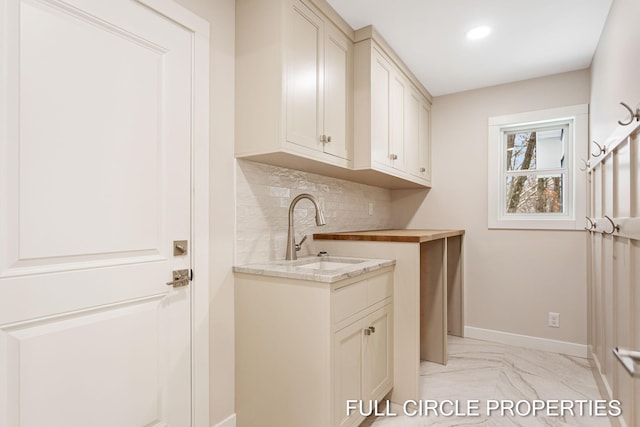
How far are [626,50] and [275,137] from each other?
1.75 metres

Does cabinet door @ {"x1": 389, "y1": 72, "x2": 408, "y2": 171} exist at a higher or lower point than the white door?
higher

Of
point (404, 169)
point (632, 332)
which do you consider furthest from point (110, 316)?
point (404, 169)

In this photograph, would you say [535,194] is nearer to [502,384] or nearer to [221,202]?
[502,384]

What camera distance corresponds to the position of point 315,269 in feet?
6.26

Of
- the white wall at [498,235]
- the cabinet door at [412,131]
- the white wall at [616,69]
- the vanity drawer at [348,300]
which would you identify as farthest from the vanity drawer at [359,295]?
the white wall at [498,235]

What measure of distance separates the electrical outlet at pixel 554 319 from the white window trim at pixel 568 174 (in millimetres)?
754

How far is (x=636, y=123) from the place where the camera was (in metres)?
1.29

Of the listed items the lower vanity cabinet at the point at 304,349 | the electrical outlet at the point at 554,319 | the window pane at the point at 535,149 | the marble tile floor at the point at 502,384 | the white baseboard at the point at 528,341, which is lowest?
the marble tile floor at the point at 502,384

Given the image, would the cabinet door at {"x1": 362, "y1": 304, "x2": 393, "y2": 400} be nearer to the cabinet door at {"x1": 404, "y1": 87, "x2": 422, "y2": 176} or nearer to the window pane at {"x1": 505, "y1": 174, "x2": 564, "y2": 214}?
the cabinet door at {"x1": 404, "y1": 87, "x2": 422, "y2": 176}

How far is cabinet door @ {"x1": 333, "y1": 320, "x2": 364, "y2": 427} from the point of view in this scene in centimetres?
153

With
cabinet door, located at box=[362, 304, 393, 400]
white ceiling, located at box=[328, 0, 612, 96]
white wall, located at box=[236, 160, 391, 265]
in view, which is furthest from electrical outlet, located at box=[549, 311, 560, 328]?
white ceiling, located at box=[328, 0, 612, 96]

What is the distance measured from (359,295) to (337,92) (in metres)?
1.24

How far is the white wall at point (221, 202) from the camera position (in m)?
1.70

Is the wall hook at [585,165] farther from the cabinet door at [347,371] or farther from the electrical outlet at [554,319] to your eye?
the cabinet door at [347,371]
